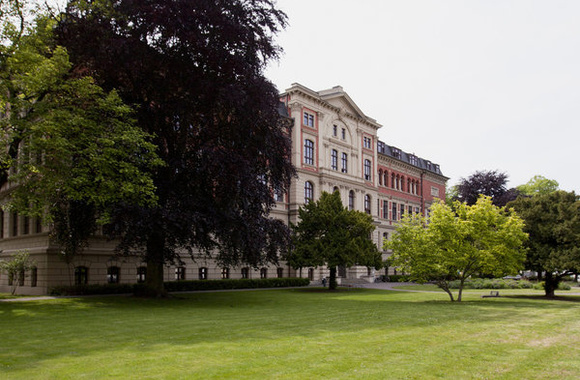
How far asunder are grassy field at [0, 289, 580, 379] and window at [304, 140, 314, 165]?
92.7 feet

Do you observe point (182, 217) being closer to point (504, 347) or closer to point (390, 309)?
point (390, 309)

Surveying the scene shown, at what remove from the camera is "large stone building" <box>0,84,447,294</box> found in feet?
92.6

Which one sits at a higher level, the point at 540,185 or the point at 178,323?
the point at 540,185

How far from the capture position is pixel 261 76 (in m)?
23.6

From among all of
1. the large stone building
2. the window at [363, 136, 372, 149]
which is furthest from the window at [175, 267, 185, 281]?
the window at [363, 136, 372, 149]

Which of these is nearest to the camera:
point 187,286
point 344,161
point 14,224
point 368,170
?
point 187,286

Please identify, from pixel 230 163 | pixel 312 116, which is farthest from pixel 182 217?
pixel 312 116

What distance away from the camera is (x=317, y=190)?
151 ft

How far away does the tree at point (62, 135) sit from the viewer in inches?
739

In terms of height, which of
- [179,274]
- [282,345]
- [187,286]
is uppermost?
[282,345]

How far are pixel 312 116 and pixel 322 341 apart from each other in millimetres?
36834

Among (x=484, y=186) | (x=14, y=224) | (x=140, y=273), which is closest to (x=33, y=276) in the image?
(x=140, y=273)

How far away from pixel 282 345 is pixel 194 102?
14.4 meters

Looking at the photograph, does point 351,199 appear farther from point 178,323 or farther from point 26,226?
point 178,323
